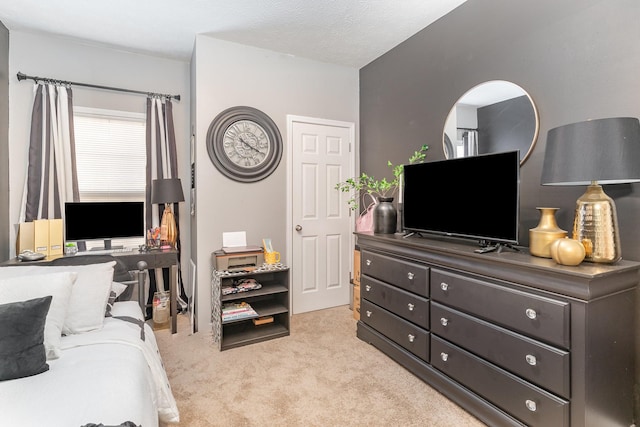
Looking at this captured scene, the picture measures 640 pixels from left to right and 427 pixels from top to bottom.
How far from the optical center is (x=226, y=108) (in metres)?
3.17

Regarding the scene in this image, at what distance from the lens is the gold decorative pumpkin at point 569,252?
1453 millimetres

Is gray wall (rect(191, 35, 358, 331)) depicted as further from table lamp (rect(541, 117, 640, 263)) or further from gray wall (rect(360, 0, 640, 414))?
table lamp (rect(541, 117, 640, 263))

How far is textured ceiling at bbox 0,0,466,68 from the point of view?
2.54m

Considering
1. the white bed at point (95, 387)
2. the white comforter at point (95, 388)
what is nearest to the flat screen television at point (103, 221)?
the white bed at point (95, 387)

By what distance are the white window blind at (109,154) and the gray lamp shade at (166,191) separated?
1.38 ft

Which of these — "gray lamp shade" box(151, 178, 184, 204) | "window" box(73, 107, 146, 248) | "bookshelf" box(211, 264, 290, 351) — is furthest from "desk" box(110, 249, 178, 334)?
"window" box(73, 107, 146, 248)

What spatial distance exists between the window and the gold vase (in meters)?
3.52

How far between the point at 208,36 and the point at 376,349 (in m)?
3.31

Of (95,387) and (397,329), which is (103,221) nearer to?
(95,387)

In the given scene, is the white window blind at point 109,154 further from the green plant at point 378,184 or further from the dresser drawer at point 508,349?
the dresser drawer at point 508,349

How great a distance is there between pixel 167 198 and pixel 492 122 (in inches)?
115

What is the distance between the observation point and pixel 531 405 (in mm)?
1543

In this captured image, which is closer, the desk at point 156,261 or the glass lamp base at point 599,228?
the glass lamp base at point 599,228

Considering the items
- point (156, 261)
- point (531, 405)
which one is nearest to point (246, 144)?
point (156, 261)
